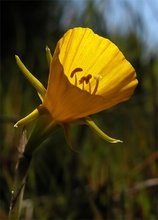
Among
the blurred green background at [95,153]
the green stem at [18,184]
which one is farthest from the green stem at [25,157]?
the blurred green background at [95,153]

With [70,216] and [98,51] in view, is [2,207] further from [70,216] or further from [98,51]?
[98,51]

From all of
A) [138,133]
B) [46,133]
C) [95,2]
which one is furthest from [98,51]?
[95,2]

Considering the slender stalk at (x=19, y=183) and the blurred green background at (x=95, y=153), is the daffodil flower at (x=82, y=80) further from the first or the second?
the blurred green background at (x=95, y=153)

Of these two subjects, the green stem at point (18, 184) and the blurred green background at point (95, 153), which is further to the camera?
the blurred green background at point (95, 153)

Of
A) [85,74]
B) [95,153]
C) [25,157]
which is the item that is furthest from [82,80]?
[95,153]

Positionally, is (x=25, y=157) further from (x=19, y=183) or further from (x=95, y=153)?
(x=95, y=153)

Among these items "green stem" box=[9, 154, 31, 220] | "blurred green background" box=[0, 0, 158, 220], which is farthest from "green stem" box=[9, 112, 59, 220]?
"blurred green background" box=[0, 0, 158, 220]
